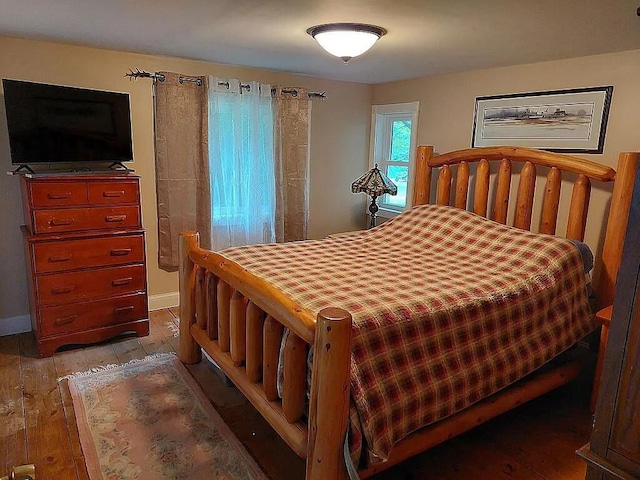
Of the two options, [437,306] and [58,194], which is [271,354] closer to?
[437,306]

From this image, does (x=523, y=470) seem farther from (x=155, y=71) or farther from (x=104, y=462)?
(x=155, y=71)

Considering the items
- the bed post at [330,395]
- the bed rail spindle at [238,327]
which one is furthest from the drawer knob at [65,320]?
the bed post at [330,395]

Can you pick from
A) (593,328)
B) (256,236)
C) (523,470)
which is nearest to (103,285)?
(256,236)

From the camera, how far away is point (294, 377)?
5.67 feet

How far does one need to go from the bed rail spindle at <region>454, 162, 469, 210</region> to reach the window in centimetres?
74

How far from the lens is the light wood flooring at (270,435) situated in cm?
195

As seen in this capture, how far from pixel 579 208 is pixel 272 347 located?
206 centimetres

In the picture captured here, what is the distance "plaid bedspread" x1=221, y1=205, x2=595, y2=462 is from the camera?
1.69m

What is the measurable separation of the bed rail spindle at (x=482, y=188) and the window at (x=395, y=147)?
91cm

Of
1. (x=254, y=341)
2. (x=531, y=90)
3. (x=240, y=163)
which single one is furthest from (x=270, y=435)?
(x=531, y=90)

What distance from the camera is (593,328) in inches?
99.9

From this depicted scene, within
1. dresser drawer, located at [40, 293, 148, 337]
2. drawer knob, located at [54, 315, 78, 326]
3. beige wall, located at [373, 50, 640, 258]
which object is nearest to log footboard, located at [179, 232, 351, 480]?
dresser drawer, located at [40, 293, 148, 337]

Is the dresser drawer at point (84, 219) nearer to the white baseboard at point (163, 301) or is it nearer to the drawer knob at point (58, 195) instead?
the drawer knob at point (58, 195)

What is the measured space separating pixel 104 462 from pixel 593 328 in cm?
261
